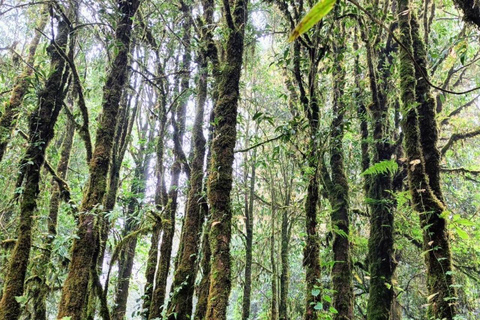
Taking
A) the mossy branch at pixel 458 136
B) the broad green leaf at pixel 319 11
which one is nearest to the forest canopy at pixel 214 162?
the mossy branch at pixel 458 136

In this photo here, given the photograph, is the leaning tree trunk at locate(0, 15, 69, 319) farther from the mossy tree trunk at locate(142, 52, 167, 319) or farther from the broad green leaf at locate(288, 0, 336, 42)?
the broad green leaf at locate(288, 0, 336, 42)

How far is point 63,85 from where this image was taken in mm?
4895

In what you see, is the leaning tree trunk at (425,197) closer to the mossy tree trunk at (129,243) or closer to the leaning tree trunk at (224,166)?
the leaning tree trunk at (224,166)

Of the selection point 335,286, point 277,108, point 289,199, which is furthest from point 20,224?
point 277,108

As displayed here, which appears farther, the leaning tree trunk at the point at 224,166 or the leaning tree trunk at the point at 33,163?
the leaning tree trunk at the point at 33,163

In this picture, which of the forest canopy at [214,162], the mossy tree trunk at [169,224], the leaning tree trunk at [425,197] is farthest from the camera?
the mossy tree trunk at [169,224]

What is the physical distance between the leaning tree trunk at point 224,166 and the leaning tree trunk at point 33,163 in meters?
2.11

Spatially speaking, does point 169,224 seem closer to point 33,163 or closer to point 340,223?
point 33,163

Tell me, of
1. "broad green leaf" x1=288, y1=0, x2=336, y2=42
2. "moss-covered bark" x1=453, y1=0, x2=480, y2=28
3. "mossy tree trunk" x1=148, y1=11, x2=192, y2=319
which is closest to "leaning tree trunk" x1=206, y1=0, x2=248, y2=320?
"mossy tree trunk" x1=148, y1=11, x2=192, y2=319

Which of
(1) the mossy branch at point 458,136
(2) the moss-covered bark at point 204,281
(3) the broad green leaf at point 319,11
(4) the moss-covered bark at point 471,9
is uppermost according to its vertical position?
(1) the mossy branch at point 458,136

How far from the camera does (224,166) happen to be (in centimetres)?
343

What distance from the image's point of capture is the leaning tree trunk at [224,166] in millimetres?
2998

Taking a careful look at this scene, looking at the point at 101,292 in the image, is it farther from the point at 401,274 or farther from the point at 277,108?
the point at 401,274

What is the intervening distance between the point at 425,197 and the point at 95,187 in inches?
142
